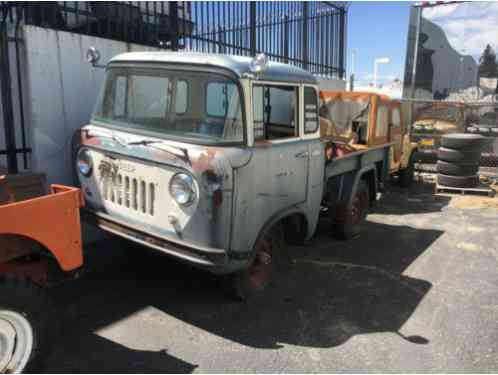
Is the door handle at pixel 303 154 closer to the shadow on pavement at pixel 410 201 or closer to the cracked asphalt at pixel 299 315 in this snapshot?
the cracked asphalt at pixel 299 315

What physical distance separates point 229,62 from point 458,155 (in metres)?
6.87

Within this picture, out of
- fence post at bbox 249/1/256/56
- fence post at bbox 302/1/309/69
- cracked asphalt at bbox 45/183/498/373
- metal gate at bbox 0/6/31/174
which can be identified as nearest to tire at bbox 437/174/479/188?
cracked asphalt at bbox 45/183/498/373

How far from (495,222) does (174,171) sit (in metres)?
6.17

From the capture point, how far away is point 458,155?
9156 mm

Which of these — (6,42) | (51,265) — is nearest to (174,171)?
(51,265)

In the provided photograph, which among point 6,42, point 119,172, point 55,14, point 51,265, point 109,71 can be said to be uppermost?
point 55,14

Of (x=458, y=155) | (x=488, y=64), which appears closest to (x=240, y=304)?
(x=458, y=155)

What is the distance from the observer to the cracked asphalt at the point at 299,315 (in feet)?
11.5

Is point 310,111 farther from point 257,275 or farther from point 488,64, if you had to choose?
point 488,64

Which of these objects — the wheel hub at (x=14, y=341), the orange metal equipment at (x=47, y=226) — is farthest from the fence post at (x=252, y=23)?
the wheel hub at (x=14, y=341)

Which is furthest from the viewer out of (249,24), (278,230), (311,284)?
(249,24)

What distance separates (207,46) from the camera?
805 centimetres

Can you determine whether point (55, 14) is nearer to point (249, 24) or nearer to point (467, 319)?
point (249, 24)

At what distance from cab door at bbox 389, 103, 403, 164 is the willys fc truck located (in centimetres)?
369
